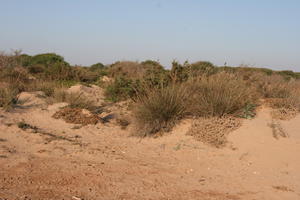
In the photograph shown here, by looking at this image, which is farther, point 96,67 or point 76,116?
point 96,67

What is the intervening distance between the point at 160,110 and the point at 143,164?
201 cm

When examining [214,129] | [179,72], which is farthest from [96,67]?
[214,129]

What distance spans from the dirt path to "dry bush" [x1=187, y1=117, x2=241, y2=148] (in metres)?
0.16

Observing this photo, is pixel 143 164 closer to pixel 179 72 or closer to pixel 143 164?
pixel 143 164

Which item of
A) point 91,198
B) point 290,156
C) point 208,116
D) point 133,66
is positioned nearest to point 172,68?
point 208,116

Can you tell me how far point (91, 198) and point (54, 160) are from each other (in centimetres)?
200

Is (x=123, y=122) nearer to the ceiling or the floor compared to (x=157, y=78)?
nearer to the floor

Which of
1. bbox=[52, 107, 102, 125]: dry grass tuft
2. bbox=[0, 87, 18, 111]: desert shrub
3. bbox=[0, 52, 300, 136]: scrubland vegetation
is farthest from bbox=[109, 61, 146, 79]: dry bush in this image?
bbox=[52, 107, 102, 125]: dry grass tuft

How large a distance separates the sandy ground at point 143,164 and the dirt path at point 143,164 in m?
0.01

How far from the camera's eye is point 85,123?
8.83m

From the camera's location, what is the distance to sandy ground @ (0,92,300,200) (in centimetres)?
462

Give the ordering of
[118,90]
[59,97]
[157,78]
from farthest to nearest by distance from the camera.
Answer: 1. [118,90]
2. [59,97]
3. [157,78]

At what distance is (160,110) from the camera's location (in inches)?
304

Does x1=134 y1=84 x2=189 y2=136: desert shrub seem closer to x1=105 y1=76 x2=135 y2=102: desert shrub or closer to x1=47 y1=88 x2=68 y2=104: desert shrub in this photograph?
x1=105 y1=76 x2=135 y2=102: desert shrub
